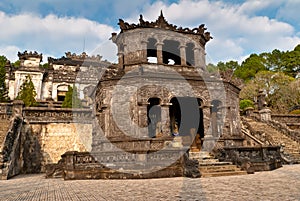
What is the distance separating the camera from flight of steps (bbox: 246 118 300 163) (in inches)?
637

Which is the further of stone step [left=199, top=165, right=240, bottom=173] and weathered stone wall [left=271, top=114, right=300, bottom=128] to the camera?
weathered stone wall [left=271, top=114, right=300, bottom=128]

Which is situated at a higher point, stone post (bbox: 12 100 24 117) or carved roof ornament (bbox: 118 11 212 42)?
carved roof ornament (bbox: 118 11 212 42)

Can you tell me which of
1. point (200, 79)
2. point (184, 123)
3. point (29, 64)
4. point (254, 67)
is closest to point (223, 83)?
point (200, 79)

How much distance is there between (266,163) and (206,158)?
2699mm

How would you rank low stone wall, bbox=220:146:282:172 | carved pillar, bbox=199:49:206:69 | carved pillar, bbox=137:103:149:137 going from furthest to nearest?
carved pillar, bbox=199:49:206:69
carved pillar, bbox=137:103:149:137
low stone wall, bbox=220:146:282:172

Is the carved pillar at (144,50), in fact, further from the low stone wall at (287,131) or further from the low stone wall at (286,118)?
the low stone wall at (286,118)

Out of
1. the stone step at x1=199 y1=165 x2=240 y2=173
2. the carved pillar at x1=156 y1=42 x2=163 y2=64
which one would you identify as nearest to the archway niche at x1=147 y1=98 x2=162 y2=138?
the carved pillar at x1=156 y1=42 x2=163 y2=64

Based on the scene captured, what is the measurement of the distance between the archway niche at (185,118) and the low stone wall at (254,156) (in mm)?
4422

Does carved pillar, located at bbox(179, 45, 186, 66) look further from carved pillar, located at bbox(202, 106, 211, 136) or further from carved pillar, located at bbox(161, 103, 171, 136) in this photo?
carved pillar, located at bbox(161, 103, 171, 136)

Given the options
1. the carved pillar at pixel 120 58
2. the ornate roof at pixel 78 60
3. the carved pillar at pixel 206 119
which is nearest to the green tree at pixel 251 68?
the ornate roof at pixel 78 60

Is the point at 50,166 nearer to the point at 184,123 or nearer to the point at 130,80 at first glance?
the point at 130,80

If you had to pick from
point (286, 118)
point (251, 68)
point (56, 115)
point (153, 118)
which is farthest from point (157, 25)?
point (251, 68)

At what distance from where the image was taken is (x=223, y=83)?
1505cm

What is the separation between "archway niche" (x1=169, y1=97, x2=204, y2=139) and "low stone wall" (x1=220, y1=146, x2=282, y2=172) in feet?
14.5
